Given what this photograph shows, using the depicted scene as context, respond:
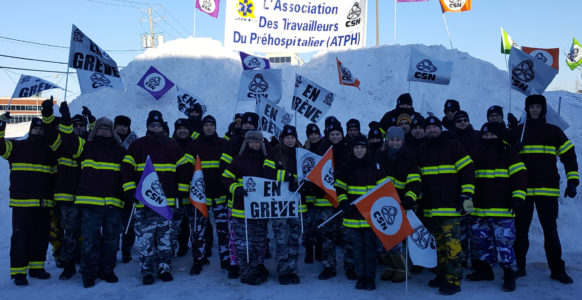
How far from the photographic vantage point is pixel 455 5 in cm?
1661

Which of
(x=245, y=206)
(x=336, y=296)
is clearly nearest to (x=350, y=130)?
(x=245, y=206)

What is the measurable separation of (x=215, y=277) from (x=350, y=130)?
3.13m

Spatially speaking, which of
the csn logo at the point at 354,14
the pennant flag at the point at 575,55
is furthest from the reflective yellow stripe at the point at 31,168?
the pennant flag at the point at 575,55

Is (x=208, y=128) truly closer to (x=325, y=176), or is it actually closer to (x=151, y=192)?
(x=151, y=192)

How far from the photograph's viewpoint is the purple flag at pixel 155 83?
12453 millimetres

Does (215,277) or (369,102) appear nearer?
(215,277)

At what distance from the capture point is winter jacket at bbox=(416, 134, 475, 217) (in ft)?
16.9

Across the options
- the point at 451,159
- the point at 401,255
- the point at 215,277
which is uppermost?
the point at 451,159

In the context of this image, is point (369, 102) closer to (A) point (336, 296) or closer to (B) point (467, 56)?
(B) point (467, 56)

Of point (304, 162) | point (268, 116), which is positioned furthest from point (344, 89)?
point (304, 162)

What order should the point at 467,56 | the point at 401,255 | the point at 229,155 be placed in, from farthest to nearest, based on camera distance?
the point at 467,56 < the point at 229,155 < the point at 401,255

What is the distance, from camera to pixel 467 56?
64.4 ft

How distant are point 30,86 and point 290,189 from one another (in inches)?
243

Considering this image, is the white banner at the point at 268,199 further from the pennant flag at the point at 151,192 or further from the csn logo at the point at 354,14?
the csn logo at the point at 354,14
